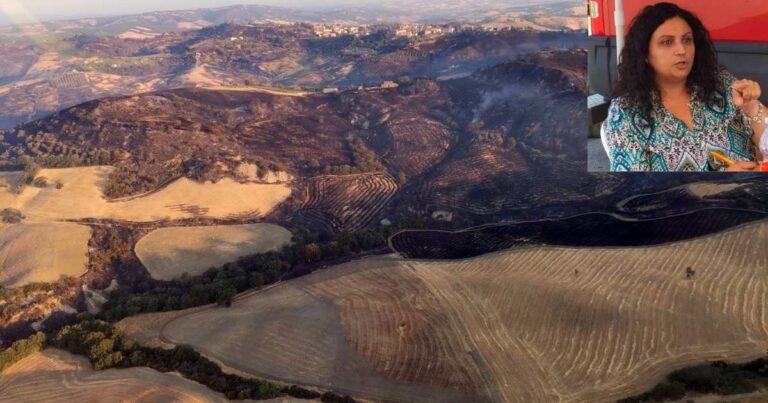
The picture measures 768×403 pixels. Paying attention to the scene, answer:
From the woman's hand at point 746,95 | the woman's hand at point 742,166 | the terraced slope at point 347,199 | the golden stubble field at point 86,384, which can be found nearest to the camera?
the woman's hand at point 746,95

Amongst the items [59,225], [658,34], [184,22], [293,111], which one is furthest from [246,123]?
[184,22]

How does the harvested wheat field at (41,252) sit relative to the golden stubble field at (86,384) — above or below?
above

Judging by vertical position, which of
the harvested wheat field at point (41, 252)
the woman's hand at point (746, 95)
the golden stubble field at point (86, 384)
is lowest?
the golden stubble field at point (86, 384)

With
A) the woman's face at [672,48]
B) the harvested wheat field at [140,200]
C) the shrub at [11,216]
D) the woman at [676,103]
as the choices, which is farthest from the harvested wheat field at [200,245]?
the woman's face at [672,48]

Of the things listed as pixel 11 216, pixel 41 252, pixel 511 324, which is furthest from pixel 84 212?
pixel 511 324

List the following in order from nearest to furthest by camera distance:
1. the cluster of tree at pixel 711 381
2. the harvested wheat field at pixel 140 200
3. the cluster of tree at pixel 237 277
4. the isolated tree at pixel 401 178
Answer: the cluster of tree at pixel 711 381 → the cluster of tree at pixel 237 277 → the harvested wheat field at pixel 140 200 → the isolated tree at pixel 401 178

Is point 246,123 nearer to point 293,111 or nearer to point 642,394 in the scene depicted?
point 293,111

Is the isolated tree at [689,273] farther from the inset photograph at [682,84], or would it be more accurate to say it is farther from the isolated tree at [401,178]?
the isolated tree at [401,178]
